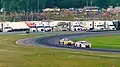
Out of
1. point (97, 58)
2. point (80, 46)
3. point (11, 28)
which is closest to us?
point (97, 58)

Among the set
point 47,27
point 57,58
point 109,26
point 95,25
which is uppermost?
point 95,25

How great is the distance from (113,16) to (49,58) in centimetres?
13572

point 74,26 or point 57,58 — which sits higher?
point 74,26

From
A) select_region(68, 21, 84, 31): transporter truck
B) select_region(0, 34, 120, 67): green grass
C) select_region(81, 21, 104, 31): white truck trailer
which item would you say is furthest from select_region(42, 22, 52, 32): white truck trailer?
select_region(0, 34, 120, 67): green grass

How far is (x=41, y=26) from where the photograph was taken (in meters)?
153

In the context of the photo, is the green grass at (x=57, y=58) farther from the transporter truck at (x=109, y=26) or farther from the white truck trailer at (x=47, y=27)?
the transporter truck at (x=109, y=26)

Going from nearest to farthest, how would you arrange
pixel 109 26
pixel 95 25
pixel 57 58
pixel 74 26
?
pixel 57 58
pixel 95 25
pixel 109 26
pixel 74 26

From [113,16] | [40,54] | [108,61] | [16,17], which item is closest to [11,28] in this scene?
[16,17]

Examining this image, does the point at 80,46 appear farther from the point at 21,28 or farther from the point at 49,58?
the point at 21,28

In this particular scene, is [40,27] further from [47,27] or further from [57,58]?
[57,58]

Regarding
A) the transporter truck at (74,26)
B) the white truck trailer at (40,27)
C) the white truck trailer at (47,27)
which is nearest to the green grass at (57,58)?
the white truck trailer at (47,27)

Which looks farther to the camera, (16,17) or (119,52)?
(16,17)

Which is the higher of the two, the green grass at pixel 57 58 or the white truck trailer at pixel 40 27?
the white truck trailer at pixel 40 27

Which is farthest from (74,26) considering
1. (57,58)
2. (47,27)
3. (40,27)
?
(57,58)
